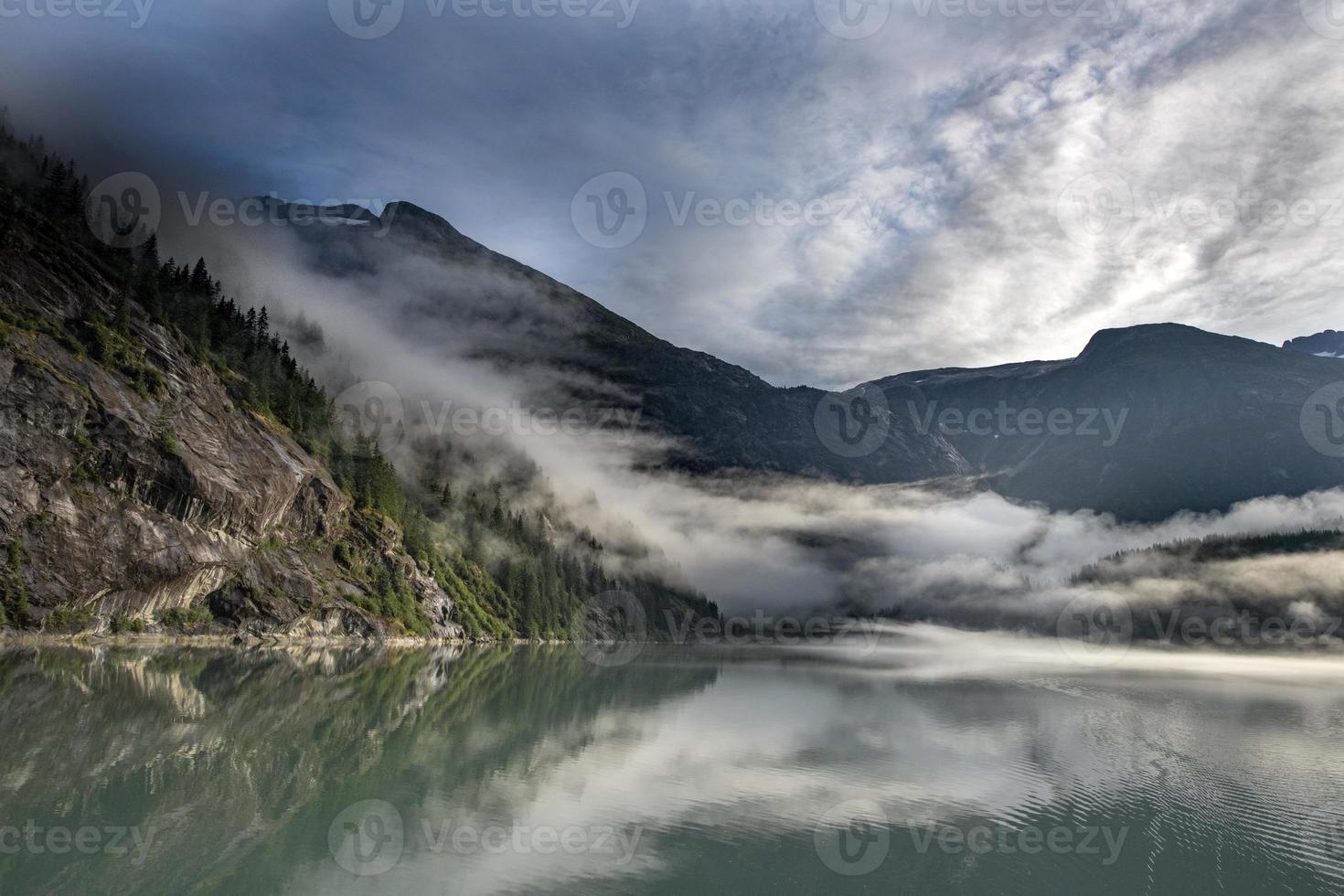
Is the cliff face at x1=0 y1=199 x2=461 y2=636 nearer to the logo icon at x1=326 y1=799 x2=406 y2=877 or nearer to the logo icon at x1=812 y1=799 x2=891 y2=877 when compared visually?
the logo icon at x1=326 y1=799 x2=406 y2=877

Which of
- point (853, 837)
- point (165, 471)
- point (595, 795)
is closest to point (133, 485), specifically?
point (165, 471)

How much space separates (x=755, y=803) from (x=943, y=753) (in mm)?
19815

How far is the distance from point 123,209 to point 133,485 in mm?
86409

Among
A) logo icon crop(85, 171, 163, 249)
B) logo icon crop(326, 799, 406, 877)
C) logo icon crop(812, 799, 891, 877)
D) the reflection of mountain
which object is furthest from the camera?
logo icon crop(85, 171, 163, 249)

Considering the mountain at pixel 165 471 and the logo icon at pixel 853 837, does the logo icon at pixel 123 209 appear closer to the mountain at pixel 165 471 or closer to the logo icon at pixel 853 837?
the mountain at pixel 165 471

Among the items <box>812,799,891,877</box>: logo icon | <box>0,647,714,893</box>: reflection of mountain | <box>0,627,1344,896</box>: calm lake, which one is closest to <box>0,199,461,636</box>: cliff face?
<box>0,647,714,893</box>: reflection of mountain

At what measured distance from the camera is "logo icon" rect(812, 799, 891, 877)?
912 inches

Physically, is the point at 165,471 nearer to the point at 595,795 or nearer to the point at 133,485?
the point at 133,485

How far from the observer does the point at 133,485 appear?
75.1 m

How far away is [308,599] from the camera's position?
101062 millimetres

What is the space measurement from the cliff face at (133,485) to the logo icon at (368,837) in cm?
5722

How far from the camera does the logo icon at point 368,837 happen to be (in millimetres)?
20500

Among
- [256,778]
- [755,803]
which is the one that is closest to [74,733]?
[256,778]

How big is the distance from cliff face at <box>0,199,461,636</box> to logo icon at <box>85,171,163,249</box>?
92.5ft
